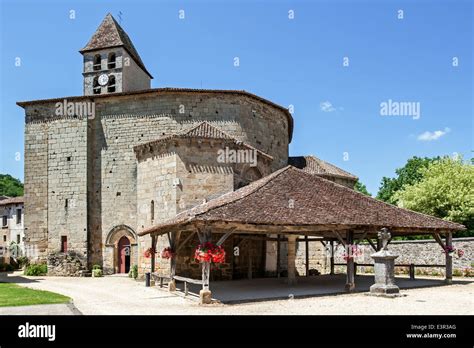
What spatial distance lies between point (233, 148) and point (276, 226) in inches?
280

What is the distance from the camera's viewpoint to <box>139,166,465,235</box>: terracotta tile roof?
1284 centimetres

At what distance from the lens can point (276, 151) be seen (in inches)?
1033

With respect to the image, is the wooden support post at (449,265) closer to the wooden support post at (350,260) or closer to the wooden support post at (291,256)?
the wooden support post at (350,260)

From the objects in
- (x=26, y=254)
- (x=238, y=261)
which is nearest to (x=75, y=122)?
(x=26, y=254)

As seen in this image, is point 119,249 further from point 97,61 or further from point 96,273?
point 97,61

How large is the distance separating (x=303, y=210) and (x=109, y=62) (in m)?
20.9

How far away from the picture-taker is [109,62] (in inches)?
1181

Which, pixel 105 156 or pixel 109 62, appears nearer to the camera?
pixel 105 156

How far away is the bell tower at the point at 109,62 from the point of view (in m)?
29.6

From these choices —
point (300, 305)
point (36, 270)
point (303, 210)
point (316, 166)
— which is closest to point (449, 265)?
point (303, 210)

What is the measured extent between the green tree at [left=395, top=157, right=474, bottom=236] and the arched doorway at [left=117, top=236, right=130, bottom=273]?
69.4 ft

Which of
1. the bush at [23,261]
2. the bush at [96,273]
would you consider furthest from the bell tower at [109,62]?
the bush at [96,273]

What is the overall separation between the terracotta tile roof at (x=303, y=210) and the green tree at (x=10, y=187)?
56.1 meters
